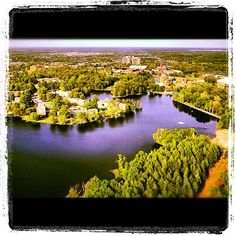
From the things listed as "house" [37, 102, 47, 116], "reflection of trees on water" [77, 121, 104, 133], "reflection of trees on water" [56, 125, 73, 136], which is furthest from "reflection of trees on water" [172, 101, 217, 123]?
"house" [37, 102, 47, 116]

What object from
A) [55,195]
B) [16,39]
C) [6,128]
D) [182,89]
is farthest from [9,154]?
[182,89]

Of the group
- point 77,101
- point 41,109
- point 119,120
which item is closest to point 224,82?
point 119,120

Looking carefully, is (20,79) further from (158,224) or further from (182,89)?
(158,224)

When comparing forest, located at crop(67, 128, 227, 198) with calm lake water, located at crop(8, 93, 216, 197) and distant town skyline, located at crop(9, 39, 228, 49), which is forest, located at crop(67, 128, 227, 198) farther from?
distant town skyline, located at crop(9, 39, 228, 49)

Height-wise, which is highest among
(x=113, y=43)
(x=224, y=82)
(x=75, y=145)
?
(x=113, y=43)

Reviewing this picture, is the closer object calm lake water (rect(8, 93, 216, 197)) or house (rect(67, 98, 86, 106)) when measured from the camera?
calm lake water (rect(8, 93, 216, 197))

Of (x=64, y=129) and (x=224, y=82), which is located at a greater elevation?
(x=224, y=82)

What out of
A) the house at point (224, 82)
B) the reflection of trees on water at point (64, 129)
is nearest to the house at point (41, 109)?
the reflection of trees on water at point (64, 129)

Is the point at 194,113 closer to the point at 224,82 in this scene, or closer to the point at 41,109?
the point at 224,82
